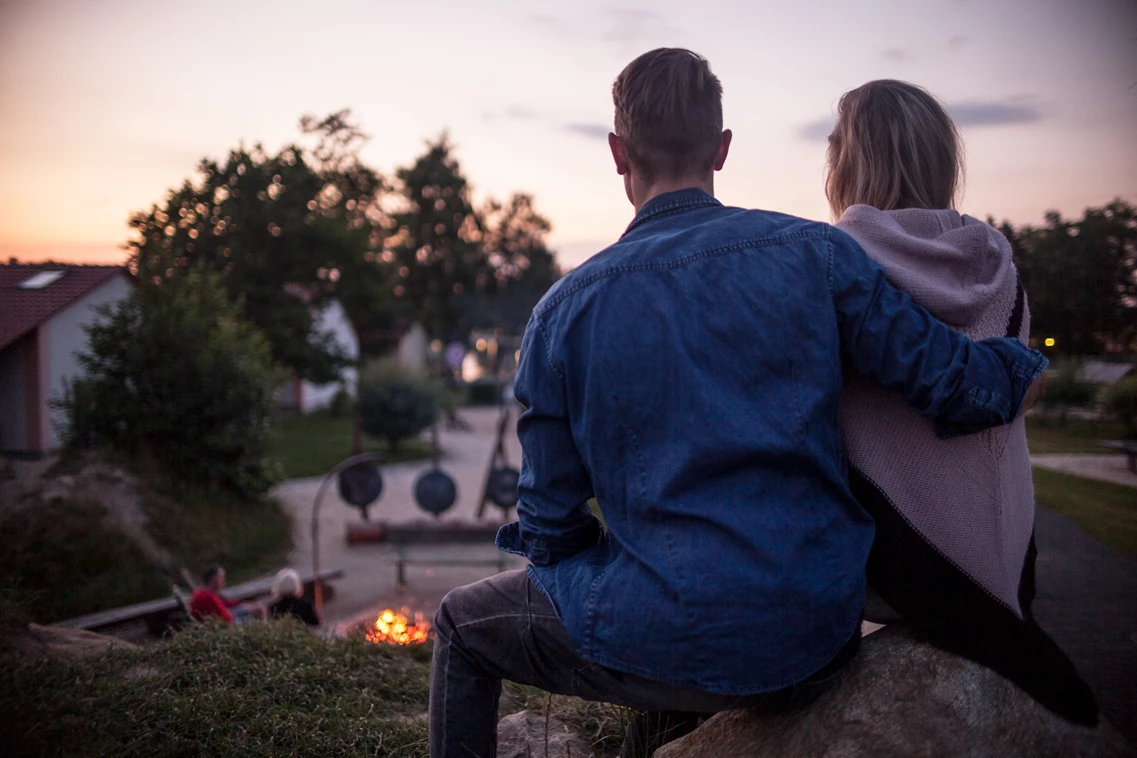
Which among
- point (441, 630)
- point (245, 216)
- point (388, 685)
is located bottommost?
point (388, 685)

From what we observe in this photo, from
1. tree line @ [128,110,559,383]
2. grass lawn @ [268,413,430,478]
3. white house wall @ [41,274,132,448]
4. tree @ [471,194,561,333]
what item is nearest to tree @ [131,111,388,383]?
tree line @ [128,110,559,383]

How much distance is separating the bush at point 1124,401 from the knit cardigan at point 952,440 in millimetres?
1952

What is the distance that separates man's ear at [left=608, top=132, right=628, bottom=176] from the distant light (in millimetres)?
4920

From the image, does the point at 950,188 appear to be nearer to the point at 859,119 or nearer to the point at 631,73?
the point at 859,119

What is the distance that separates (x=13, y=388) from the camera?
19.0 ft

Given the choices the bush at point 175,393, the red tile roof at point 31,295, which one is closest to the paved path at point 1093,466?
the red tile roof at point 31,295

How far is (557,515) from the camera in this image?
178cm

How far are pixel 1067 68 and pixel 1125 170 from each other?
44 centimetres

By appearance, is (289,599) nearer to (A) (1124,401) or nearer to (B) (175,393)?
(B) (175,393)

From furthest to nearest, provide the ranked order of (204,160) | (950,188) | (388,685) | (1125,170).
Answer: (204,160), (388,685), (1125,170), (950,188)

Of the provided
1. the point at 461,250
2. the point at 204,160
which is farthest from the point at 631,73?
the point at 461,250

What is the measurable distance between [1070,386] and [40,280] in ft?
19.8

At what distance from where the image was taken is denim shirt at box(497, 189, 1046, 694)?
1592mm

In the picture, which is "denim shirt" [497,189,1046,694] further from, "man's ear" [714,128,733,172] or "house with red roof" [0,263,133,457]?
"house with red roof" [0,263,133,457]
